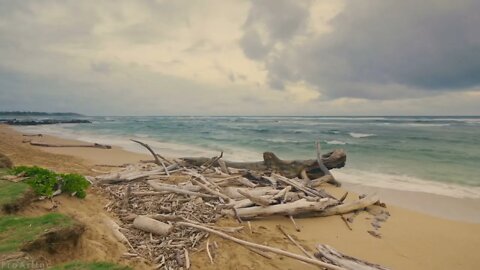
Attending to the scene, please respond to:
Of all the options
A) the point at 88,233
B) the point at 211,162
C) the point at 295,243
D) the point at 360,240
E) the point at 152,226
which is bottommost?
the point at 360,240

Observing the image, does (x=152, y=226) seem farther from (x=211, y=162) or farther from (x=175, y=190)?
(x=211, y=162)

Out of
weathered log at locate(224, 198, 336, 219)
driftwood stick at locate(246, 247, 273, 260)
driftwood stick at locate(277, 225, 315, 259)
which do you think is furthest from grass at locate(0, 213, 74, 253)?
driftwood stick at locate(277, 225, 315, 259)

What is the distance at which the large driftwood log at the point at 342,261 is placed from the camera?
493cm

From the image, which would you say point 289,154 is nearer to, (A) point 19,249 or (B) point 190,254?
(B) point 190,254

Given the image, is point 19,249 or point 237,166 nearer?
point 19,249

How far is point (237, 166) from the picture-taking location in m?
12.3

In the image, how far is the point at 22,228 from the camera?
180 inches

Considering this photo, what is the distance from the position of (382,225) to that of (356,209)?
34.8 inches

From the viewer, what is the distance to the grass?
13.3 ft

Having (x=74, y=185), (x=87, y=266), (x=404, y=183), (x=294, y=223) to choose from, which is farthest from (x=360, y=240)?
(x=404, y=183)

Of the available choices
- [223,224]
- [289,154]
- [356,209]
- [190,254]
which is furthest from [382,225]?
[289,154]

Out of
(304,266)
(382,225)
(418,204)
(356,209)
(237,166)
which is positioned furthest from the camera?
(237,166)

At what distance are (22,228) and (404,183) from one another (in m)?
13.2

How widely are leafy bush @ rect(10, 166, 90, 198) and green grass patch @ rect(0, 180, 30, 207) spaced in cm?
27
